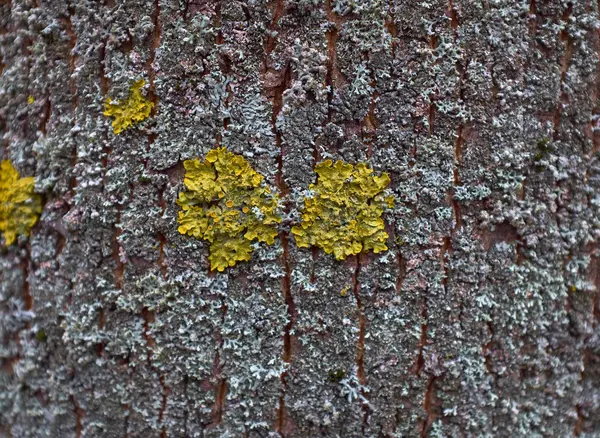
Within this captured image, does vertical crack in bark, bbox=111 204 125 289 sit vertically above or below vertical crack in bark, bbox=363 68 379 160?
below

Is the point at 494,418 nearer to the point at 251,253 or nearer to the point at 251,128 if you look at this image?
the point at 251,253

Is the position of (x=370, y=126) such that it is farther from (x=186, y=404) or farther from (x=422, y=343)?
(x=186, y=404)

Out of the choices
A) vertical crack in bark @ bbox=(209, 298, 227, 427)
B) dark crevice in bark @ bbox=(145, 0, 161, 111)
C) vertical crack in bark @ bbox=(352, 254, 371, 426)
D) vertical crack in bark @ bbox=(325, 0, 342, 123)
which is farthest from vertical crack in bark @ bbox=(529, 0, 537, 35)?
vertical crack in bark @ bbox=(209, 298, 227, 427)

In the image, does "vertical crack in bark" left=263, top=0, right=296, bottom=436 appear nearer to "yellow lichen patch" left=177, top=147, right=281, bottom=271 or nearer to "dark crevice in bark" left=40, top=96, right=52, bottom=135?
"yellow lichen patch" left=177, top=147, right=281, bottom=271

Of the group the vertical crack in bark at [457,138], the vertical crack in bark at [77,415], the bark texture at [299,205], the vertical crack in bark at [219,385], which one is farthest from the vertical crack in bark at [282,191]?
the vertical crack in bark at [77,415]

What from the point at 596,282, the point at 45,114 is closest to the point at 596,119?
the point at 596,282

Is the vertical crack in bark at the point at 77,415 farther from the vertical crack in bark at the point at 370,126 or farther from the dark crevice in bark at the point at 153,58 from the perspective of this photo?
the vertical crack in bark at the point at 370,126
